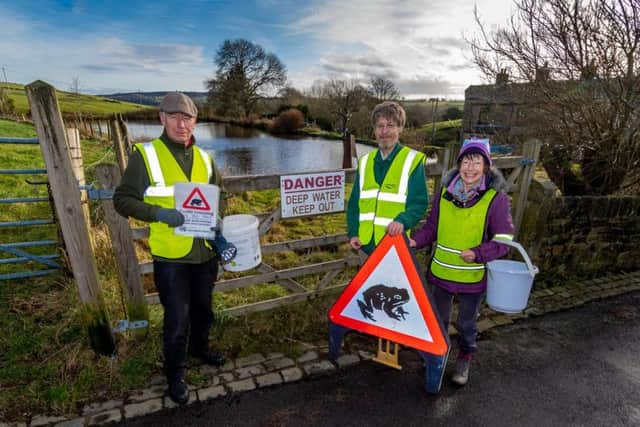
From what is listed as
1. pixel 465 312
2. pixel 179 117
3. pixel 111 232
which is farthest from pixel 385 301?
pixel 111 232

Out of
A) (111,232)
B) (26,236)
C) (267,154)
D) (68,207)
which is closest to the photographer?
(68,207)

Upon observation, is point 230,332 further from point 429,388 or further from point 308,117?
point 308,117

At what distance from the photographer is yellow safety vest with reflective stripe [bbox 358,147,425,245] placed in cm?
278

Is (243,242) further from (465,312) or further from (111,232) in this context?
(465,312)

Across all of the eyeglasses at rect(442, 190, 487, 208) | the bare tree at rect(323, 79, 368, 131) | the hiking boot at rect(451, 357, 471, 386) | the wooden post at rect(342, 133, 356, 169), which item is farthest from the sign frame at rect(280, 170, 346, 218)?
the bare tree at rect(323, 79, 368, 131)

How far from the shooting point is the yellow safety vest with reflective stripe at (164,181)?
7.84ft

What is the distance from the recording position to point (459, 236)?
108 inches

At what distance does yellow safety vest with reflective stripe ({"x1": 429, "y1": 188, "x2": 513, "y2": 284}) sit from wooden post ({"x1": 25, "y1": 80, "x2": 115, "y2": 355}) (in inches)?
115

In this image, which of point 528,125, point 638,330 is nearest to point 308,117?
point 528,125

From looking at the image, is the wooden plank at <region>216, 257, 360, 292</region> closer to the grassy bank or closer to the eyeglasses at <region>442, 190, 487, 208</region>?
the grassy bank

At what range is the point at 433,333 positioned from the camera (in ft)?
9.05

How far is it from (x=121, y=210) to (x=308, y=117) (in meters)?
47.1

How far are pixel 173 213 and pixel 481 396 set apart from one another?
2897 millimetres

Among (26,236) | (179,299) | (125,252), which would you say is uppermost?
(125,252)
